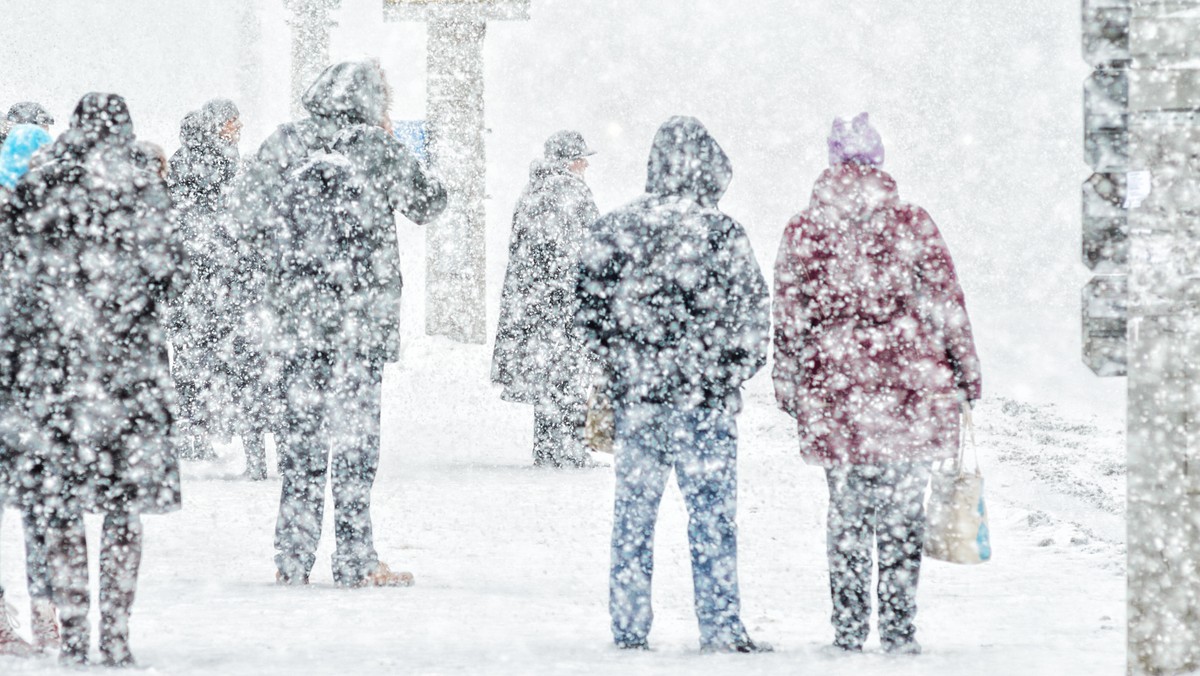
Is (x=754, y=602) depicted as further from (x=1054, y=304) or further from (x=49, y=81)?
(x=1054, y=304)

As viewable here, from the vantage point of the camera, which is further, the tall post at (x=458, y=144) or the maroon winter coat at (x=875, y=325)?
the tall post at (x=458, y=144)

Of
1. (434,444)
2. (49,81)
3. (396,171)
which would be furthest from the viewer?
(49,81)

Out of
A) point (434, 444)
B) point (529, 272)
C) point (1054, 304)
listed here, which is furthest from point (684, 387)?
point (1054, 304)

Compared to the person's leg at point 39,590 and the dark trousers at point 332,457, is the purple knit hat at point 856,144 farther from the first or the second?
the person's leg at point 39,590

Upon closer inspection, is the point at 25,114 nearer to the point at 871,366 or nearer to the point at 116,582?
the point at 116,582

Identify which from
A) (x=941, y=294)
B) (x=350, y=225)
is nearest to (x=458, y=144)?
(x=350, y=225)

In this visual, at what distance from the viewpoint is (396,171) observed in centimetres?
668

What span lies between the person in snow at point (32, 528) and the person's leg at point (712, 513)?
2.05m

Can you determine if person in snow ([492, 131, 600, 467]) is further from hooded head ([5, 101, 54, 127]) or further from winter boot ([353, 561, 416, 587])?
winter boot ([353, 561, 416, 587])

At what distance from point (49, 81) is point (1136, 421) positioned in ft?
53.8

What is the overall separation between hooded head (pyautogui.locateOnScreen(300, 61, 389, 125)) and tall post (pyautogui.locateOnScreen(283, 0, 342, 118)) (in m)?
10.1

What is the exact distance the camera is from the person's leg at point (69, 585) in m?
5.17

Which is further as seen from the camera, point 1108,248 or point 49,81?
point 49,81

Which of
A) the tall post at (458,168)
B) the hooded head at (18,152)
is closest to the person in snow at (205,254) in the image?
the hooded head at (18,152)
